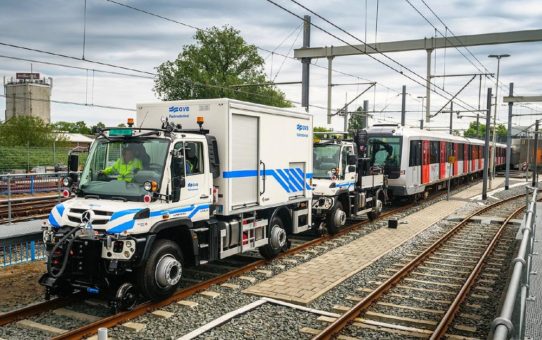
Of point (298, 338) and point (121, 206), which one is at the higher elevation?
point (121, 206)

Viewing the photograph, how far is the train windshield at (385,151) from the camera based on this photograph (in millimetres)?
21453

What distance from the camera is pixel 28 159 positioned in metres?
25.8

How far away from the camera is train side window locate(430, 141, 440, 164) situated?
25.2 meters

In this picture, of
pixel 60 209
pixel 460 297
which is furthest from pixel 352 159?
pixel 60 209

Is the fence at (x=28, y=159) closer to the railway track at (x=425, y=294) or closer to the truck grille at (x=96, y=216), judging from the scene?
the truck grille at (x=96, y=216)

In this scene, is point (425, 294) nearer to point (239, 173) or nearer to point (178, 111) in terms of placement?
point (239, 173)

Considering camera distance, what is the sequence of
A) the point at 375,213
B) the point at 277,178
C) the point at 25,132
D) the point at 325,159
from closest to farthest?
the point at 277,178 < the point at 325,159 < the point at 375,213 < the point at 25,132

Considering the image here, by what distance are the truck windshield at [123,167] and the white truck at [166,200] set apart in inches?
0.7

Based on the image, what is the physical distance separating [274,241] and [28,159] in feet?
63.7

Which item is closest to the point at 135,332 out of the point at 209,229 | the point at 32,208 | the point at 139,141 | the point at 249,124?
the point at 209,229

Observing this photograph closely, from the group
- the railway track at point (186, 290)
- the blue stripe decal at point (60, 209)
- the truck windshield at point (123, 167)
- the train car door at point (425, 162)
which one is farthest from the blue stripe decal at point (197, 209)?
the train car door at point (425, 162)

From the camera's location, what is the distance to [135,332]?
22.9 feet

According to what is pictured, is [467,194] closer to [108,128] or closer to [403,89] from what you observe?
[403,89]

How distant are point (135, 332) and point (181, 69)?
44.5 meters
